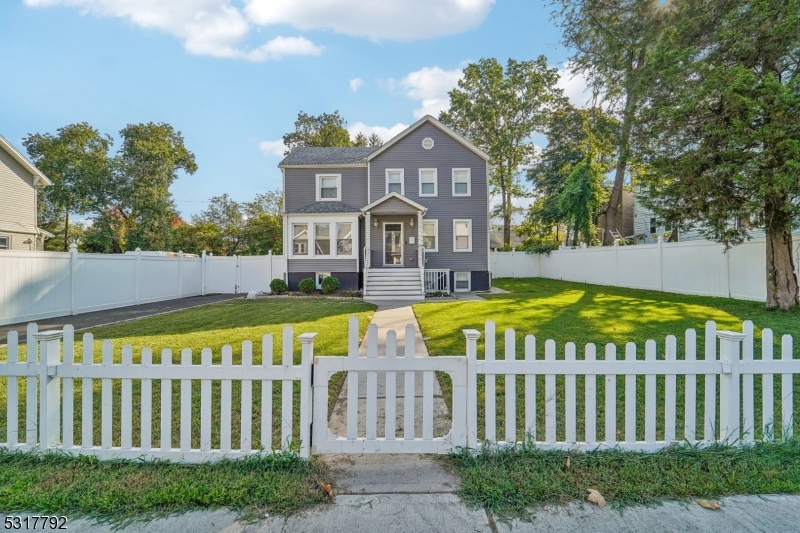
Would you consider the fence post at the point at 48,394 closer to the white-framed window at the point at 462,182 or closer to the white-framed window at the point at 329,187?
the white-framed window at the point at 329,187

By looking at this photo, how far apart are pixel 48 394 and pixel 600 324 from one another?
25.4ft

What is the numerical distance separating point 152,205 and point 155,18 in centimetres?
2105

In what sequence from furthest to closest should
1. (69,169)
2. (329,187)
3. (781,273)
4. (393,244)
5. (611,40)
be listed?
(69,169)
(329,187)
(393,244)
(611,40)
(781,273)

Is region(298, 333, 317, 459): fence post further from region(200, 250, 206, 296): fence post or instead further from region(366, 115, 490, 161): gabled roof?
region(200, 250, 206, 296): fence post

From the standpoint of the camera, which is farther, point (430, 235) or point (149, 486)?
point (430, 235)

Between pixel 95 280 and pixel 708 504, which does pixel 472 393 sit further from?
pixel 95 280

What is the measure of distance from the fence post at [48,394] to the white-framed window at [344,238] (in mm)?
14017

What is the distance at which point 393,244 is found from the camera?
1720 centimetres

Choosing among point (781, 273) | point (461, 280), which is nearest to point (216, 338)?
point (461, 280)

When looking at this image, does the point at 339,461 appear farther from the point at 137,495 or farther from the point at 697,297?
the point at 697,297

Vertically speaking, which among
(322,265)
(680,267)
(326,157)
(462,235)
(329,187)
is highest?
(326,157)

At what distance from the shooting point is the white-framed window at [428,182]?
17.0 meters

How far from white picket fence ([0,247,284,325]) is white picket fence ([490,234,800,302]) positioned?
16.3 meters

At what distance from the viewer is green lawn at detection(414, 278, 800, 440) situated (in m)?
3.54
